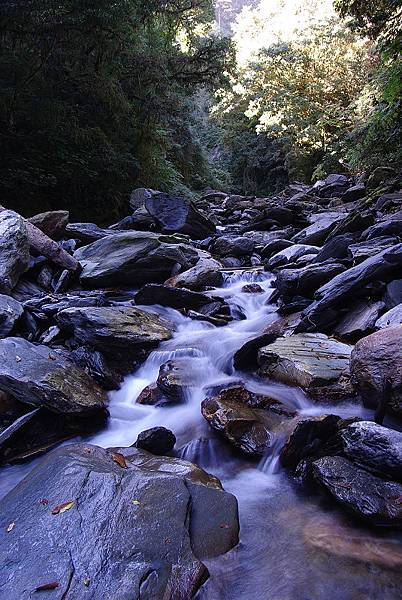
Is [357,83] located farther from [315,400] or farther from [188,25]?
[315,400]

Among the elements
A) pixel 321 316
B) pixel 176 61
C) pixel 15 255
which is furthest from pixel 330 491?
pixel 176 61

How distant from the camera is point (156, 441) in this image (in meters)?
3.57

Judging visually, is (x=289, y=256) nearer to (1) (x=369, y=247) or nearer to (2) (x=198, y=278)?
(2) (x=198, y=278)

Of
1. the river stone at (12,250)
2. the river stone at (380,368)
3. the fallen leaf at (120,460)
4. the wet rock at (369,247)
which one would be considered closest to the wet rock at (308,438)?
the river stone at (380,368)

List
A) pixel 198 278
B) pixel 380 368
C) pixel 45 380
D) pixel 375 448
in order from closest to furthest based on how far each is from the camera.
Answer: pixel 375 448, pixel 380 368, pixel 45 380, pixel 198 278

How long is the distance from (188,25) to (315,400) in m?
15.0

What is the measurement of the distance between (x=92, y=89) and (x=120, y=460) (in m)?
11.2

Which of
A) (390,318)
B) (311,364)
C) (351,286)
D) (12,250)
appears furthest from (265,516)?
(12,250)

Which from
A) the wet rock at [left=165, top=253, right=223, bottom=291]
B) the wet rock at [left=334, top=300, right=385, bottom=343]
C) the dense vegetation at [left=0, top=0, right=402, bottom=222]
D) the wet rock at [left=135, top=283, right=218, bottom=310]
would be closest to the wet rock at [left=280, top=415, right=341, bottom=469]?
the wet rock at [left=334, top=300, right=385, bottom=343]

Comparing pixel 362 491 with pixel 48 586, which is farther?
pixel 362 491

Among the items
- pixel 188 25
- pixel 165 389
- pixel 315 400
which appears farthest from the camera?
pixel 188 25

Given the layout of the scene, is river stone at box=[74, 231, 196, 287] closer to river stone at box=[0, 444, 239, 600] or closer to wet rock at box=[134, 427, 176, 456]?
wet rock at box=[134, 427, 176, 456]

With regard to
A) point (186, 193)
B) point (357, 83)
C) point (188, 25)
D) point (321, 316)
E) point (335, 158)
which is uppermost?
point (357, 83)

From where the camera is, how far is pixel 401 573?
2.27 m
